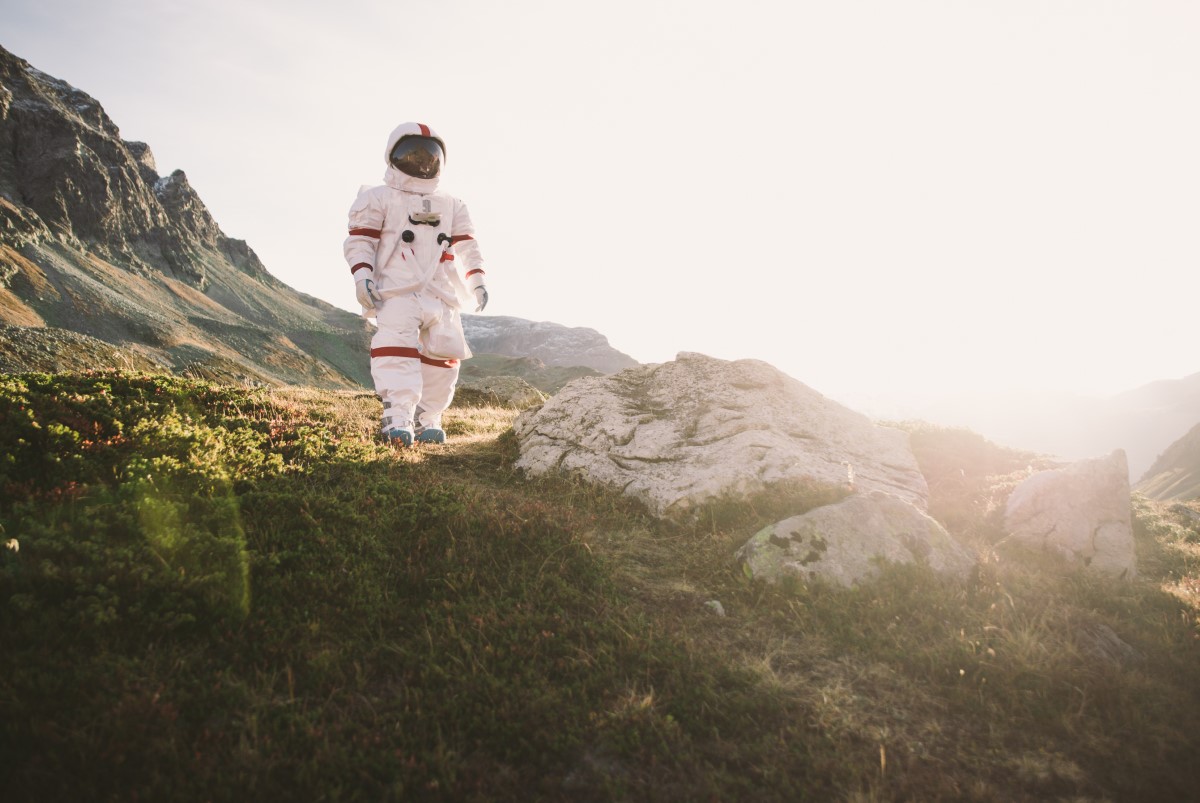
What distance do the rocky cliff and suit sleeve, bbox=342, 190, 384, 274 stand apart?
69.9 feet

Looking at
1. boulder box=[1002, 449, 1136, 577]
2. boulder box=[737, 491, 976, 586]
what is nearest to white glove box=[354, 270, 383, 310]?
boulder box=[737, 491, 976, 586]

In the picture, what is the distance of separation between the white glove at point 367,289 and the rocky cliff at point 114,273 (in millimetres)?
21376

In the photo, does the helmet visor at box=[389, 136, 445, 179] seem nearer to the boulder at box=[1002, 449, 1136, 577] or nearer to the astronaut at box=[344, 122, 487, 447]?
the astronaut at box=[344, 122, 487, 447]

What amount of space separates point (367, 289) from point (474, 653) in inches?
271

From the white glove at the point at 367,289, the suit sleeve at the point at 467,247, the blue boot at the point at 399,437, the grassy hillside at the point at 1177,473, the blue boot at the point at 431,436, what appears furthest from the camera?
the grassy hillside at the point at 1177,473

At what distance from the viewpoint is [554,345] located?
17412cm

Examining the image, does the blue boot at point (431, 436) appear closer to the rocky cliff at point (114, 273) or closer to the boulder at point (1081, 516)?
the boulder at point (1081, 516)

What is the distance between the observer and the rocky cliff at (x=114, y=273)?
37.7 meters

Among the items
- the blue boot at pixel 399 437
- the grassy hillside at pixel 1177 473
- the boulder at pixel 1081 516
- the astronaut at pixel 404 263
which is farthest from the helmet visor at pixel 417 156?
the grassy hillside at pixel 1177 473

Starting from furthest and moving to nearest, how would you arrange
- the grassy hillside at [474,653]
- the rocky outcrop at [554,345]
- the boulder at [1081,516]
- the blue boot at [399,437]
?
the rocky outcrop at [554,345] → the blue boot at [399,437] → the boulder at [1081,516] → the grassy hillside at [474,653]

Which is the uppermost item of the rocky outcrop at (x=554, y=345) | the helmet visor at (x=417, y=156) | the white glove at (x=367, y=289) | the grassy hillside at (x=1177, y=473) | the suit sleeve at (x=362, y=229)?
the rocky outcrop at (x=554, y=345)

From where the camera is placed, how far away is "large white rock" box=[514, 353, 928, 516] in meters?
7.41

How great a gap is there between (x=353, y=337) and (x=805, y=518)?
90.8 meters

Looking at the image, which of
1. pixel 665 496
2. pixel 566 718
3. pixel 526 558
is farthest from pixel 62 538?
pixel 665 496
